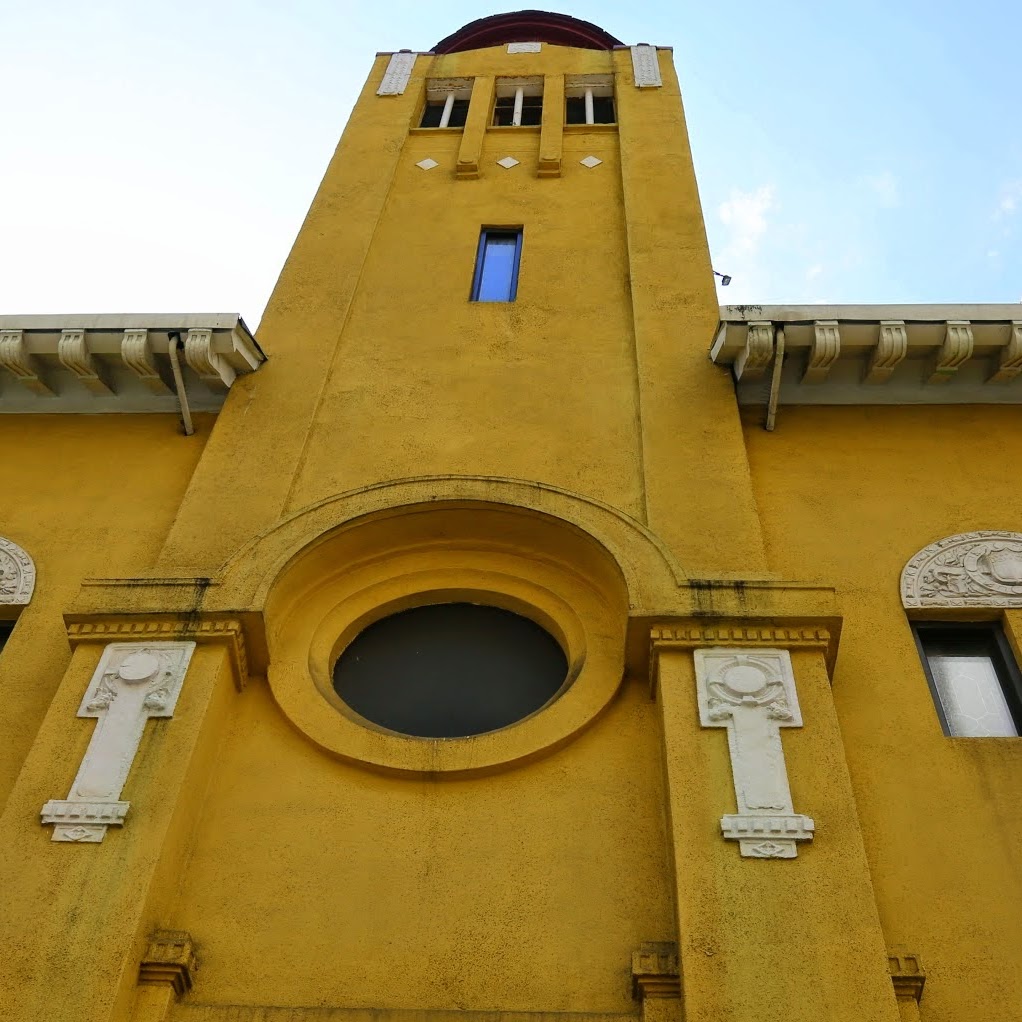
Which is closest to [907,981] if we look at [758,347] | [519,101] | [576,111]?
[758,347]

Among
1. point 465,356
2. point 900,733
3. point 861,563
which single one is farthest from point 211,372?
point 900,733

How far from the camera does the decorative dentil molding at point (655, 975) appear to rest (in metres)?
6.30

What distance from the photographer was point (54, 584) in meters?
9.29

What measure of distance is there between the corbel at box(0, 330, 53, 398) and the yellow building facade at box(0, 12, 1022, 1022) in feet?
0.11

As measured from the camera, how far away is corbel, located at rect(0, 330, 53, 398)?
10773mm

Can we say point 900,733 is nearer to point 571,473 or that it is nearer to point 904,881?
point 904,881

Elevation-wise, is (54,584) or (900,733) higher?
(54,584)

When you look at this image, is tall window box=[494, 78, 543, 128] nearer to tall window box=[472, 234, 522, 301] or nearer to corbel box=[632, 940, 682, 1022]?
tall window box=[472, 234, 522, 301]

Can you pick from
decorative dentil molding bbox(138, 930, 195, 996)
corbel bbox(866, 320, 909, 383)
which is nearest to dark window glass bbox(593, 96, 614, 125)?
corbel bbox(866, 320, 909, 383)

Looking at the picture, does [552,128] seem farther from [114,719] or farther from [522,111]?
[114,719]

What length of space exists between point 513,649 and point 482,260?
597 centimetres

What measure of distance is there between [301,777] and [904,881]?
3.98 metres

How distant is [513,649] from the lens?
8.96 meters

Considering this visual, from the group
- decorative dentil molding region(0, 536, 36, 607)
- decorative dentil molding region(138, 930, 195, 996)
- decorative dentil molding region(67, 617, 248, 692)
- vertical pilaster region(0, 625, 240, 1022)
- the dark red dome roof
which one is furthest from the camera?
the dark red dome roof
